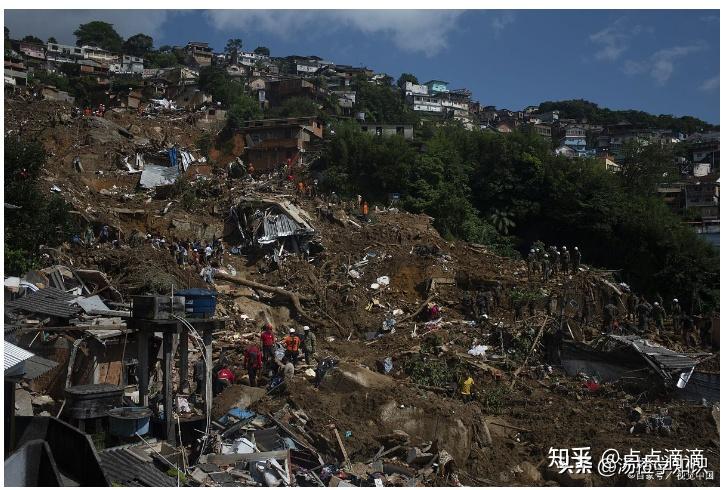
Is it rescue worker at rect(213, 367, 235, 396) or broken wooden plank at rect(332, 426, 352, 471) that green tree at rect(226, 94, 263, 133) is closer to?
rescue worker at rect(213, 367, 235, 396)

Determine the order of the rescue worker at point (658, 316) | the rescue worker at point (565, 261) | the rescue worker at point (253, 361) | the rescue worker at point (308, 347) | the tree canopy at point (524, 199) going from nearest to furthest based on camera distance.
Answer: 1. the rescue worker at point (253, 361)
2. the rescue worker at point (308, 347)
3. the rescue worker at point (658, 316)
4. the rescue worker at point (565, 261)
5. the tree canopy at point (524, 199)

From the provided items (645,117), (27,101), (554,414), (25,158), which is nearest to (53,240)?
(25,158)

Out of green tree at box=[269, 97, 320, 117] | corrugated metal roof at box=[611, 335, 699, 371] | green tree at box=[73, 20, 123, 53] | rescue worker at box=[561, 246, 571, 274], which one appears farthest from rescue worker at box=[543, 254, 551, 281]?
green tree at box=[73, 20, 123, 53]

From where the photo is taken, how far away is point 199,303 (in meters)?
10.1

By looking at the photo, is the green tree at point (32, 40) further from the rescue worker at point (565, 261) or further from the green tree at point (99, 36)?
the rescue worker at point (565, 261)

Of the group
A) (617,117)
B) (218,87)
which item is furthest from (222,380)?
(617,117)

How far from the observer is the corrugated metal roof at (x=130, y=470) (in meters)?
7.48

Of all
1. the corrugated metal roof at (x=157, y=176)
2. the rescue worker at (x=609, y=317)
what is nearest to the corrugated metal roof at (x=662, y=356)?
the rescue worker at (x=609, y=317)

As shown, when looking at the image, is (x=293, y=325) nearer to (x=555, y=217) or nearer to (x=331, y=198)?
(x=331, y=198)

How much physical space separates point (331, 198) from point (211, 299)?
1346 centimetres

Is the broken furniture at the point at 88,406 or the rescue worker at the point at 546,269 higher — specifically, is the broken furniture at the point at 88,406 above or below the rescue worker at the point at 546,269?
below

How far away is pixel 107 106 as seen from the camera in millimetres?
35406

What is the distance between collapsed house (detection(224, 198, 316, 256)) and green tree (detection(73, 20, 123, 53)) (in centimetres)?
4906

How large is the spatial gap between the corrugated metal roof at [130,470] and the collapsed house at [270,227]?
11.3 metres
